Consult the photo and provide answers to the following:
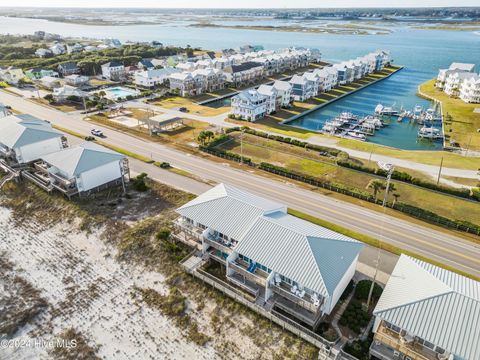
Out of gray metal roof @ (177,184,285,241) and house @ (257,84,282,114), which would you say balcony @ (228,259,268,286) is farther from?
house @ (257,84,282,114)

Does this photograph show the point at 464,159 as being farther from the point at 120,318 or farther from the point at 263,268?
the point at 120,318

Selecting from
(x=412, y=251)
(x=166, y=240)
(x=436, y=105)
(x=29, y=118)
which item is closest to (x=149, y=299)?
(x=166, y=240)

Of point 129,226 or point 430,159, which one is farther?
point 430,159

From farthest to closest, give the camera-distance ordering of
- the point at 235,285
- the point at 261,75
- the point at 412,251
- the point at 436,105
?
the point at 261,75, the point at 436,105, the point at 412,251, the point at 235,285

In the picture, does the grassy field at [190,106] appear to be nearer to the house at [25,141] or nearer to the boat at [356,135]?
the boat at [356,135]

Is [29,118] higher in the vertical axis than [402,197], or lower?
higher

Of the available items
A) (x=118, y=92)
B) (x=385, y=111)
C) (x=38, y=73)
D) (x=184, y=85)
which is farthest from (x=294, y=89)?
(x=38, y=73)

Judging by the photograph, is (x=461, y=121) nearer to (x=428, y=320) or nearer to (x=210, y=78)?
(x=210, y=78)
